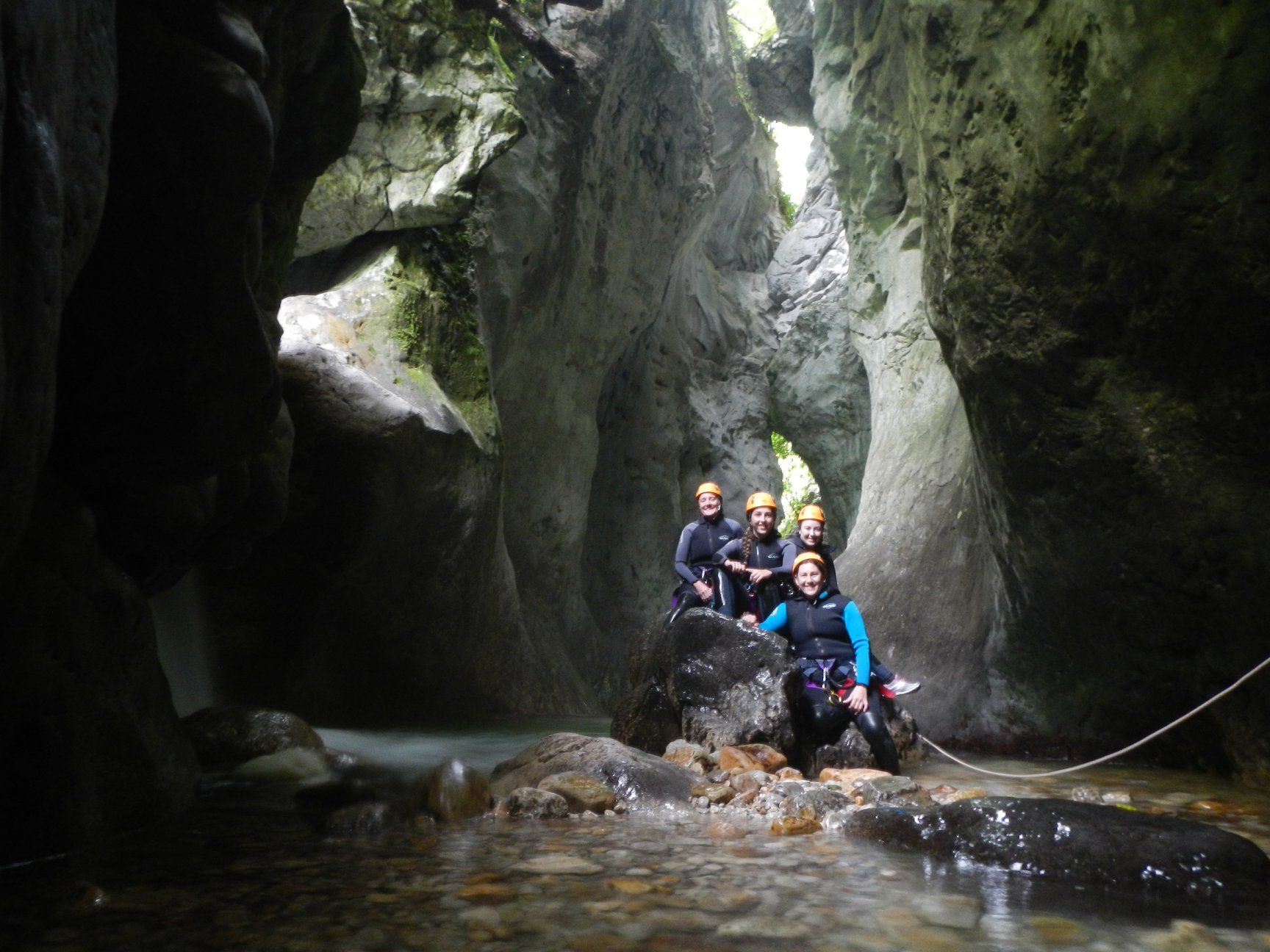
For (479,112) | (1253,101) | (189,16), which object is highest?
(479,112)

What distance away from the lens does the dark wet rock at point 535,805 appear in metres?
4.37

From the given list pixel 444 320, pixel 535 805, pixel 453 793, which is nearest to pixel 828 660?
pixel 535 805

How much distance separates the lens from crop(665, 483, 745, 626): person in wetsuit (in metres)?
7.90

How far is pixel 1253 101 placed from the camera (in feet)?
15.2

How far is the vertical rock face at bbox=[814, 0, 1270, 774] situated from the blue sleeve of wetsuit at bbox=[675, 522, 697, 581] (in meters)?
2.56

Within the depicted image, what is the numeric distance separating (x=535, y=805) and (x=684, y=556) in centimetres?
419

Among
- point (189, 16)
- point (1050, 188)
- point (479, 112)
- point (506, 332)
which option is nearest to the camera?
point (189, 16)

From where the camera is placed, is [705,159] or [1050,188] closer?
[1050,188]

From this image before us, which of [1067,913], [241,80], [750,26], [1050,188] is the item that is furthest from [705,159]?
[1067,913]

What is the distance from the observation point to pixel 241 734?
20.3ft

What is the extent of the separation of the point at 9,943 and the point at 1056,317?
6.02 metres

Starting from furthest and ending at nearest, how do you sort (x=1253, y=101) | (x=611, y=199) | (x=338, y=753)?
(x=611, y=199) < (x=338, y=753) < (x=1253, y=101)

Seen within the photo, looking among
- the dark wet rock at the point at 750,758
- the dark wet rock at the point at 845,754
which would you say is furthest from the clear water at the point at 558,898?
the dark wet rock at the point at 845,754

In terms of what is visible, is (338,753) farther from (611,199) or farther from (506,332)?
(611,199)
